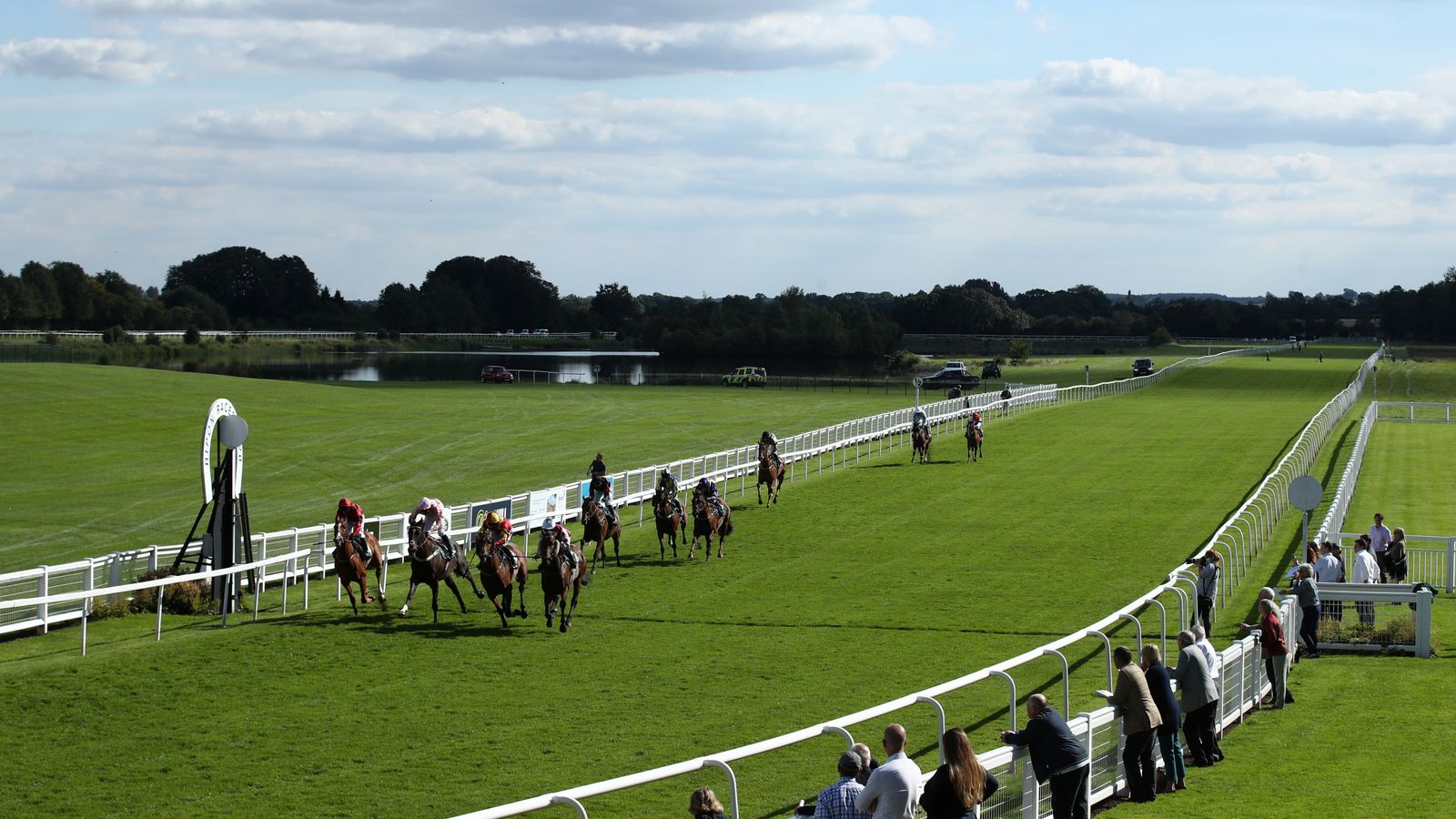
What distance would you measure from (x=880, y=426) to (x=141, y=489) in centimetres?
2097

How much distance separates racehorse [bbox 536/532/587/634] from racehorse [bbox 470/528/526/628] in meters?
0.39

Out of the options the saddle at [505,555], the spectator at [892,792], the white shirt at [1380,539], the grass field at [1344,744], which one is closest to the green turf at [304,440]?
the saddle at [505,555]

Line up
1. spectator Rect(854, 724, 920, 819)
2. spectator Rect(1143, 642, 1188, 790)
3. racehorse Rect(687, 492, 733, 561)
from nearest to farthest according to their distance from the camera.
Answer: spectator Rect(854, 724, 920, 819) < spectator Rect(1143, 642, 1188, 790) < racehorse Rect(687, 492, 733, 561)

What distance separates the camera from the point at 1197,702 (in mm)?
11828

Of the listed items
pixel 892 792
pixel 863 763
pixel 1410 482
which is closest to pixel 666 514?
pixel 863 763

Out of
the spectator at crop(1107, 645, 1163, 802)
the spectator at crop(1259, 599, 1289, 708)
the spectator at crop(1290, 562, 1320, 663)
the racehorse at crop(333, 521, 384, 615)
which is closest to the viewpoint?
the spectator at crop(1107, 645, 1163, 802)

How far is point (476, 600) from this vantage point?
20219 mm

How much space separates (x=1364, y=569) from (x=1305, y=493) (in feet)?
5.28

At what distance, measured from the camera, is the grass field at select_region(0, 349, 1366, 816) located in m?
11.6

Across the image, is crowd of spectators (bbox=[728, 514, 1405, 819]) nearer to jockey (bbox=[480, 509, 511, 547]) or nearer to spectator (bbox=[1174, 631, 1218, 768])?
spectator (bbox=[1174, 631, 1218, 768])

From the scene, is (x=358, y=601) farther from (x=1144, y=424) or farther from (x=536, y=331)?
(x=536, y=331)

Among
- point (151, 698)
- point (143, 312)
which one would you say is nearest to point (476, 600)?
point (151, 698)

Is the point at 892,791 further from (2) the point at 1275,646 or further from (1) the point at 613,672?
(1) the point at 613,672

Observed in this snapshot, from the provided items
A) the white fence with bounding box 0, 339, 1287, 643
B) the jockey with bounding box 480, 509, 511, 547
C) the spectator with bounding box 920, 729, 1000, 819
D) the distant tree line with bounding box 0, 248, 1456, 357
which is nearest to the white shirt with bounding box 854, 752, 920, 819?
the spectator with bounding box 920, 729, 1000, 819
